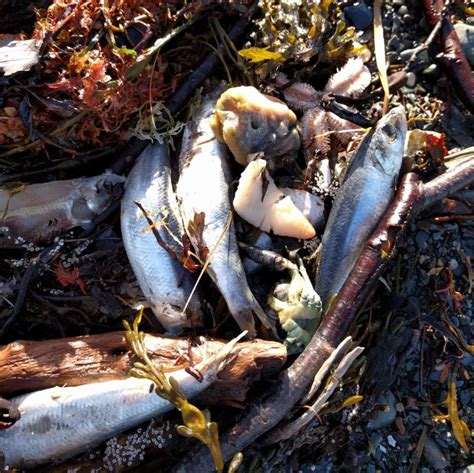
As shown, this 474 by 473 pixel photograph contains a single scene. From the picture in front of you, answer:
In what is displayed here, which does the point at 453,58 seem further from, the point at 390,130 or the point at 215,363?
the point at 215,363

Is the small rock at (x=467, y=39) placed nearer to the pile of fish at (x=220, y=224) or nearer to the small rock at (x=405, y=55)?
the small rock at (x=405, y=55)

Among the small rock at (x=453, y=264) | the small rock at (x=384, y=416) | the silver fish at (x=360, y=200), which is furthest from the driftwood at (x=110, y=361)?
the small rock at (x=453, y=264)

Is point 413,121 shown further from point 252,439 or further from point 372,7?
point 252,439

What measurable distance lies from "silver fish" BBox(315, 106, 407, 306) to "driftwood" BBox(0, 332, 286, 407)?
683mm

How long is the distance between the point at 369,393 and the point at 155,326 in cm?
154

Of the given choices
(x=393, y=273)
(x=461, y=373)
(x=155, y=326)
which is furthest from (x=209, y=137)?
(x=461, y=373)

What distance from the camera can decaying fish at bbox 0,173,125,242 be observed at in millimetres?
3867

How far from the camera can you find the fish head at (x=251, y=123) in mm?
3732

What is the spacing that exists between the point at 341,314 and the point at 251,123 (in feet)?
4.59

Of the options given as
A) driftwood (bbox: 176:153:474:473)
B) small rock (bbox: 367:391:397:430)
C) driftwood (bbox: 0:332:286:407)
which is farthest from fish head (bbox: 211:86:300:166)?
small rock (bbox: 367:391:397:430)

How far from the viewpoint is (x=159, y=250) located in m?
3.66

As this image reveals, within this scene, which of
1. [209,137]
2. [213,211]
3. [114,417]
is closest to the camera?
Result: [114,417]

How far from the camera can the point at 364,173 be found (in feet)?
12.5

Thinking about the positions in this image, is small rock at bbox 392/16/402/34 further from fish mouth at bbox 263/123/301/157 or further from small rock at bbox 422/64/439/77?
fish mouth at bbox 263/123/301/157
